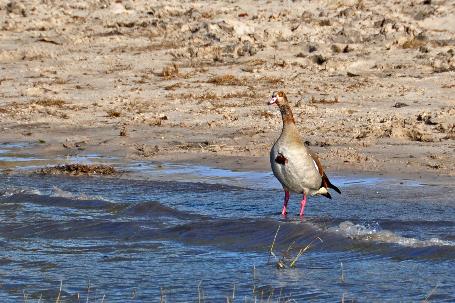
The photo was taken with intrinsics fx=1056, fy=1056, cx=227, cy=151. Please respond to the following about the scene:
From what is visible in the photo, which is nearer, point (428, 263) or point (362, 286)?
point (362, 286)

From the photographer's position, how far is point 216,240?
10.2 m

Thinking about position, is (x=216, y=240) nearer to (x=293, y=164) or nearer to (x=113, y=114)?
(x=293, y=164)

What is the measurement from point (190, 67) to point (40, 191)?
8182mm

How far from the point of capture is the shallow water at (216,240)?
834 centimetres

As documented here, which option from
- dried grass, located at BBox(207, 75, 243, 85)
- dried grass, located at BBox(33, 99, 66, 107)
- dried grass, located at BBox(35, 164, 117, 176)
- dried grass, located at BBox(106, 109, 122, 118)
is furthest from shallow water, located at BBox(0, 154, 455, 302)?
dried grass, located at BBox(207, 75, 243, 85)

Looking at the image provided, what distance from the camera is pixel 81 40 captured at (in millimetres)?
23641

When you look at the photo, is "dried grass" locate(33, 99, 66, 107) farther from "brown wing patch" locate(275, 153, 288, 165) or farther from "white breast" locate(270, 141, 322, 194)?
"brown wing patch" locate(275, 153, 288, 165)

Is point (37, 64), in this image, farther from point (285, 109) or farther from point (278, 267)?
point (278, 267)

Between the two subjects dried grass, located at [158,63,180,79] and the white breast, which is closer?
the white breast

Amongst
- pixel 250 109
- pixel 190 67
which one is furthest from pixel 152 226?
pixel 190 67

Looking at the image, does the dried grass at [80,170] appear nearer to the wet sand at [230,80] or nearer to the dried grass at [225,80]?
the wet sand at [230,80]

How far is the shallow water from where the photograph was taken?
27.4ft

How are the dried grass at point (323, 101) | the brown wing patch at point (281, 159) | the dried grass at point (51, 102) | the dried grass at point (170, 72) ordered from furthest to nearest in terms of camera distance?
the dried grass at point (170, 72) < the dried grass at point (51, 102) < the dried grass at point (323, 101) < the brown wing patch at point (281, 159)

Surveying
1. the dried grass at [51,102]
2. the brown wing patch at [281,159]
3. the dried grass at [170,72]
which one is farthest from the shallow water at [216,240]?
the dried grass at [170,72]
